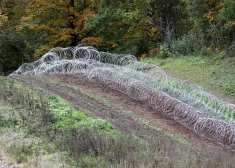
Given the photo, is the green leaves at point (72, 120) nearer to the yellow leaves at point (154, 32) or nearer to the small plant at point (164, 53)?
A: the small plant at point (164, 53)

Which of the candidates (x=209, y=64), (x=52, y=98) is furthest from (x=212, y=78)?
(x=52, y=98)

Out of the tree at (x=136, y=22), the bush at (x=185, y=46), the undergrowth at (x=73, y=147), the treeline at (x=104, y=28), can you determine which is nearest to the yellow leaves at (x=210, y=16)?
the treeline at (x=104, y=28)

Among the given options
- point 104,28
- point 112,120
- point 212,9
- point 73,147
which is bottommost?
point 112,120

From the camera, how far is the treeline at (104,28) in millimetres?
17359

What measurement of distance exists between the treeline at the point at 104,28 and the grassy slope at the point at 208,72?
2.06m

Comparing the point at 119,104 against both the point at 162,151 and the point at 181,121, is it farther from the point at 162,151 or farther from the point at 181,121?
the point at 162,151

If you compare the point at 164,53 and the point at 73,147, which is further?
the point at 164,53

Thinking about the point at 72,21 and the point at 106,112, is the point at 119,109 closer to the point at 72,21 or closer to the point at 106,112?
the point at 106,112

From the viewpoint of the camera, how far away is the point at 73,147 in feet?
14.1

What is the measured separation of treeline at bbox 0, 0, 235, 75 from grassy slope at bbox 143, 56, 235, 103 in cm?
206

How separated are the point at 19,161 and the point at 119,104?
213 inches

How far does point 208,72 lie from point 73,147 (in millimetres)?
8840

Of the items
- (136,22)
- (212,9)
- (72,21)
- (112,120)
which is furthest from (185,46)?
(112,120)

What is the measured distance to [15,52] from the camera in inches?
757
